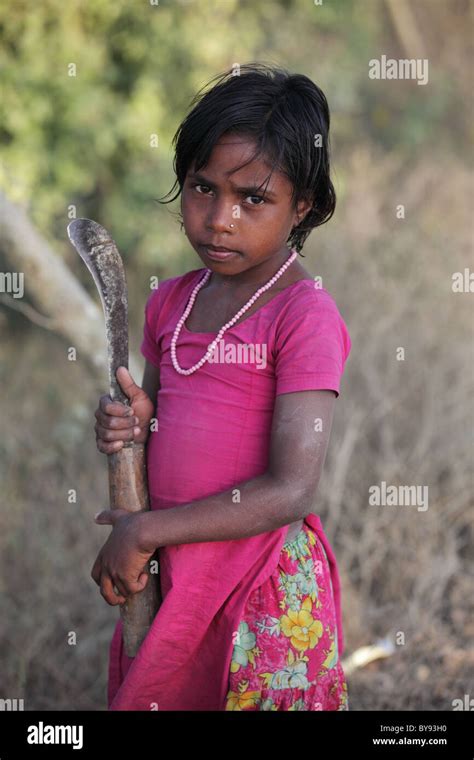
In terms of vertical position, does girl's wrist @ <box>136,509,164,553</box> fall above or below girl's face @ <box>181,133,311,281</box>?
below

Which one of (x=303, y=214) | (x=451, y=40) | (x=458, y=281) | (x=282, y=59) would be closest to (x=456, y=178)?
(x=282, y=59)

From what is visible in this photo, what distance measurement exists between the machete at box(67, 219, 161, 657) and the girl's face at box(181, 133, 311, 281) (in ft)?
0.54

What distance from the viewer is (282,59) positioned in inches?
235

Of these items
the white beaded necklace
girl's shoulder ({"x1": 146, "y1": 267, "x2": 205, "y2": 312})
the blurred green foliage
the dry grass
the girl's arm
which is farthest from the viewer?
the blurred green foliage

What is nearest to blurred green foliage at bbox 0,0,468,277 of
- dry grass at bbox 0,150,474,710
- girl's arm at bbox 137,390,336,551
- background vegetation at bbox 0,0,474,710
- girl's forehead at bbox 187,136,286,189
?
background vegetation at bbox 0,0,474,710

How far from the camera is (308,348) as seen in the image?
57.6 inches

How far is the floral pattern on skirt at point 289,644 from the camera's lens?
1521 millimetres

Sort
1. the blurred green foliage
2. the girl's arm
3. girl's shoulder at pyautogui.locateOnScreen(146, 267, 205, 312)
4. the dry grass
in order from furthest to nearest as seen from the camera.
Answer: the blurred green foliage < the dry grass < girl's shoulder at pyautogui.locateOnScreen(146, 267, 205, 312) < the girl's arm

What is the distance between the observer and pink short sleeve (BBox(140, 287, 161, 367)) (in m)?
1.75

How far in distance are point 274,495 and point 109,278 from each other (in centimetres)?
49

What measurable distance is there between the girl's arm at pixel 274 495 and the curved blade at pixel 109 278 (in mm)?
267

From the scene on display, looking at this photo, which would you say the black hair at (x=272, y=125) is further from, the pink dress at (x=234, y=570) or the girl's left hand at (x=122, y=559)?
the girl's left hand at (x=122, y=559)

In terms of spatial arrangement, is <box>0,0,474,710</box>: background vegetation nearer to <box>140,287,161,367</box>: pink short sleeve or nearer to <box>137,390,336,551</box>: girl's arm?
<box>140,287,161,367</box>: pink short sleeve

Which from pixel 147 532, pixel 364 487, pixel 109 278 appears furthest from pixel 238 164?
pixel 364 487
